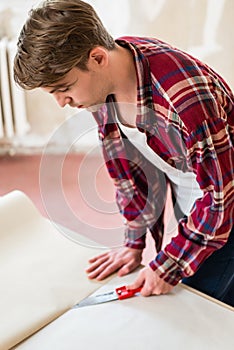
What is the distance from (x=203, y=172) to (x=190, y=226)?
143 mm

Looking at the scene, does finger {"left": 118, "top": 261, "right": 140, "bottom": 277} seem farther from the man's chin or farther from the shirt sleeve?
the man's chin

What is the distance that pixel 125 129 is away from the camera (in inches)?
43.1

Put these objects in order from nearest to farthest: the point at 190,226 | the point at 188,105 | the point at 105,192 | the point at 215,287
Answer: the point at 188,105, the point at 190,226, the point at 215,287, the point at 105,192

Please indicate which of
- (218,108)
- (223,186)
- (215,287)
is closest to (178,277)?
(215,287)

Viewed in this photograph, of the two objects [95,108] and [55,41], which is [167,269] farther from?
[55,41]

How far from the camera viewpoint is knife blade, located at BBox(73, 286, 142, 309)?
3.35ft

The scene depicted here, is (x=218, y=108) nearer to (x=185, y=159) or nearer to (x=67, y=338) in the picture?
(x=185, y=159)

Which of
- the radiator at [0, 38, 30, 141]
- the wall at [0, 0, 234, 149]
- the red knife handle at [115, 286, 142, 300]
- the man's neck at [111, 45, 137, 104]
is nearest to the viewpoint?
the man's neck at [111, 45, 137, 104]

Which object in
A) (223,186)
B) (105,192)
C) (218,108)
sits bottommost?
(105,192)

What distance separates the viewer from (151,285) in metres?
1.04

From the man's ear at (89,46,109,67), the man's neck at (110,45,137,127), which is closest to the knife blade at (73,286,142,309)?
the man's neck at (110,45,137,127)

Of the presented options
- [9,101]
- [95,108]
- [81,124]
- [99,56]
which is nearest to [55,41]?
[99,56]

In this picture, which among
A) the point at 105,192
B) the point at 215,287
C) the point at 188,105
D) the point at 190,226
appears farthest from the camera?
the point at 105,192

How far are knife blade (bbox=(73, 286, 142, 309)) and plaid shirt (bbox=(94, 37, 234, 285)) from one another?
78mm
